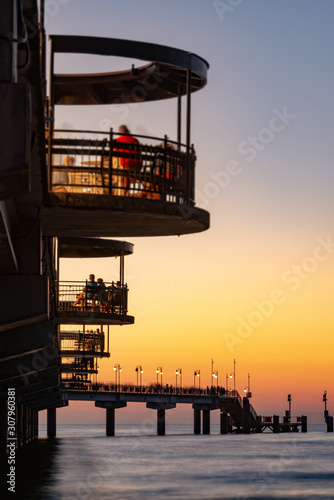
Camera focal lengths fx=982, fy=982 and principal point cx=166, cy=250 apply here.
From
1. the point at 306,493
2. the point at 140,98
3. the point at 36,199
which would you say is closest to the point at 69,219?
the point at 36,199

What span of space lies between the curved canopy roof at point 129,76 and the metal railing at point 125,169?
120 cm

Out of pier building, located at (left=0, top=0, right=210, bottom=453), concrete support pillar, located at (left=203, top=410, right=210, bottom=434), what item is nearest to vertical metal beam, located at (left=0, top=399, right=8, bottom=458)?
pier building, located at (left=0, top=0, right=210, bottom=453)

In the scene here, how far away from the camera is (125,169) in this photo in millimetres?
14875

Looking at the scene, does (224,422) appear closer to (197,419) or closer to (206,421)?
(206,421)

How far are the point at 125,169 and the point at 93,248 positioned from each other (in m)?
24.9

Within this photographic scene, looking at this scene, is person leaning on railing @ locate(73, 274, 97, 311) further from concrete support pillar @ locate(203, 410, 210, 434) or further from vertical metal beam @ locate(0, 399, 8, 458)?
concrete support pillar @ locate(203, 410, 210, 434)

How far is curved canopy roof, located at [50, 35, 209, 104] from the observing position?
1464 cm

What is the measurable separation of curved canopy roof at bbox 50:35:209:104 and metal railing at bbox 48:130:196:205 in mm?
1196

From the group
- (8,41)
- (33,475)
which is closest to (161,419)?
(33,475)

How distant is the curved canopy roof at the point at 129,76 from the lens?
576 inches

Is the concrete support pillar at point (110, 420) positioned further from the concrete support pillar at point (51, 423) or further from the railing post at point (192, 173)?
the railing post at point (192, 173)

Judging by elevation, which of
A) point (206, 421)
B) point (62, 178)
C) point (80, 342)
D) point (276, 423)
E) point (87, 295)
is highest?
point (62, 178)

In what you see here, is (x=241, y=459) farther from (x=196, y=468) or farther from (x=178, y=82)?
(x=178, y=82)

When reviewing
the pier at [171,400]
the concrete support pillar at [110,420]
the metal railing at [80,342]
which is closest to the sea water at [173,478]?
the metal railing at [80,342]
